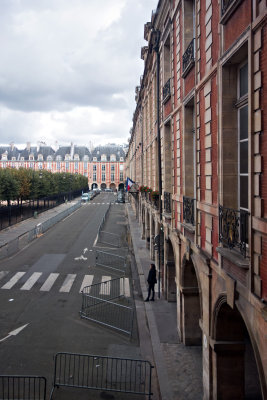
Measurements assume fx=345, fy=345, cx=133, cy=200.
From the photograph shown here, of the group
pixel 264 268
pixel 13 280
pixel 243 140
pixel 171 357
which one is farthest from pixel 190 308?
pixel 13 280

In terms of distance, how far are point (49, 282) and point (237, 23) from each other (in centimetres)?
1548

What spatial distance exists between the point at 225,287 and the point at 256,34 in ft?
14.9

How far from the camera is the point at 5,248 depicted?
24.2m

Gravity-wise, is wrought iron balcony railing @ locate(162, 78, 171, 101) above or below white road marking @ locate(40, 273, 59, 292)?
above

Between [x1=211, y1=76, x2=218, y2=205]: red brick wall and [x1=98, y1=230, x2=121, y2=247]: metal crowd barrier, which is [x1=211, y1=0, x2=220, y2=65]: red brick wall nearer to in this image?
[x1=211, y1=76, x2=218, y2=205]: red brick wall

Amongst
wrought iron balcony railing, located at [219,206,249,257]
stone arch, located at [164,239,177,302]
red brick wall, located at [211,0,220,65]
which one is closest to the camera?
wrought iron balcony railing, located at [219,206,249,257]

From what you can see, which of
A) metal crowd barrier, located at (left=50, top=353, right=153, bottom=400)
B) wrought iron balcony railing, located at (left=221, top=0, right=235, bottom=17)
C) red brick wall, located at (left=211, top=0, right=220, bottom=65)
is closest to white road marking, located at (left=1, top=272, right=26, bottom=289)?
metal crowd barrier, located at (left=50, top=353, right=153, bottom=400)

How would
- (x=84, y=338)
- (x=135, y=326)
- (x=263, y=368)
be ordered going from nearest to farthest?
(x=263, y=368), (x=84, y=338), (x=135, y=326)

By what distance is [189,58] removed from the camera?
372 inches

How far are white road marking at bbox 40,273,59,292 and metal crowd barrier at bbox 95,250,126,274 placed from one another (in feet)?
10.3

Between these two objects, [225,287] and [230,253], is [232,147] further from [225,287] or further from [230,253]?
[225,287]

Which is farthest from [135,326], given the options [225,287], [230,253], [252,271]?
[252,271]

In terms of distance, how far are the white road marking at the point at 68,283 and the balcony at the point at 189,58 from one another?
11.6 m

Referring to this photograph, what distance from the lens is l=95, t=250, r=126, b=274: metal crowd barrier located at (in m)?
21.3
